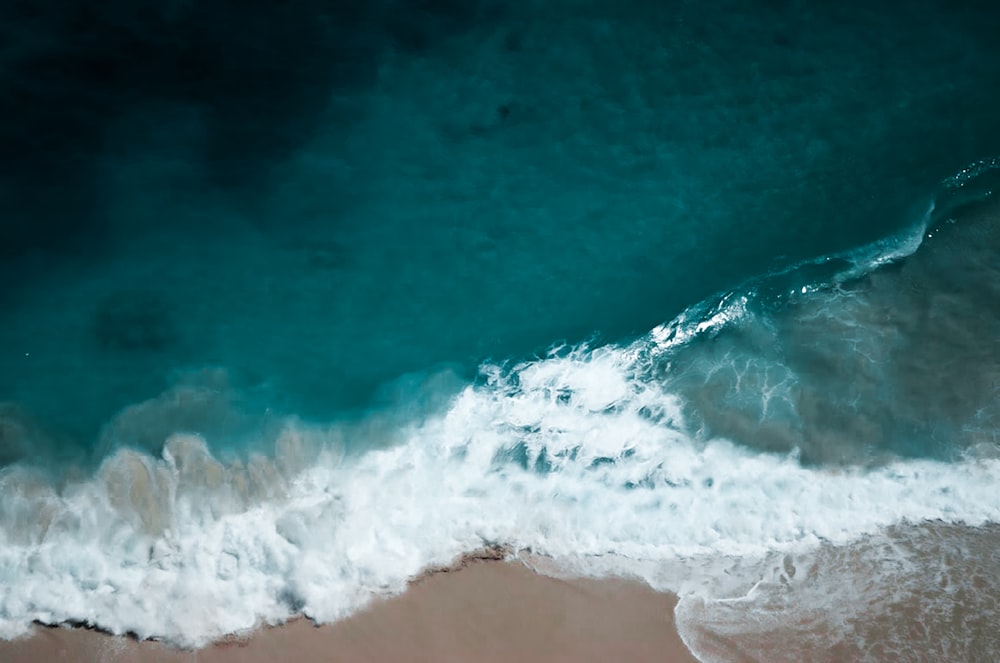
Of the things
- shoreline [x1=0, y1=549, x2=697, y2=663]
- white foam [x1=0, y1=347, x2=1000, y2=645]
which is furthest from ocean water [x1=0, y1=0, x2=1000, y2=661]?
shoreline [x1=0, y1=549, x2=697, y2=663]

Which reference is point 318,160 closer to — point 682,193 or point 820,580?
point 682,193

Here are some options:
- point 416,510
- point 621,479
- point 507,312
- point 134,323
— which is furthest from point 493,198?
point 134,323

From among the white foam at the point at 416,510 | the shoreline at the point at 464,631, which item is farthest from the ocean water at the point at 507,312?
the shoreline at the point at 464,631

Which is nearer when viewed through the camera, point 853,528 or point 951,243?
point 853,528

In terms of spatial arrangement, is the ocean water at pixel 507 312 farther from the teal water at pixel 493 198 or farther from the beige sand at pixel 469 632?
the beige sand at pixel 469 632

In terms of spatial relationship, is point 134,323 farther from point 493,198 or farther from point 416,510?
point 493,198

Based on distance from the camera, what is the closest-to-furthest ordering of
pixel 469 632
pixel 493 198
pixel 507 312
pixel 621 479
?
pixel 469 632 → pixel 621 479 → pixel 507 312 → pixel 493 198

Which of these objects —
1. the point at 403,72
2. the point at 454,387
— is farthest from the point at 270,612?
the point at 403,72

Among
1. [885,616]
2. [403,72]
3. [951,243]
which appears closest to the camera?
[885,616]
